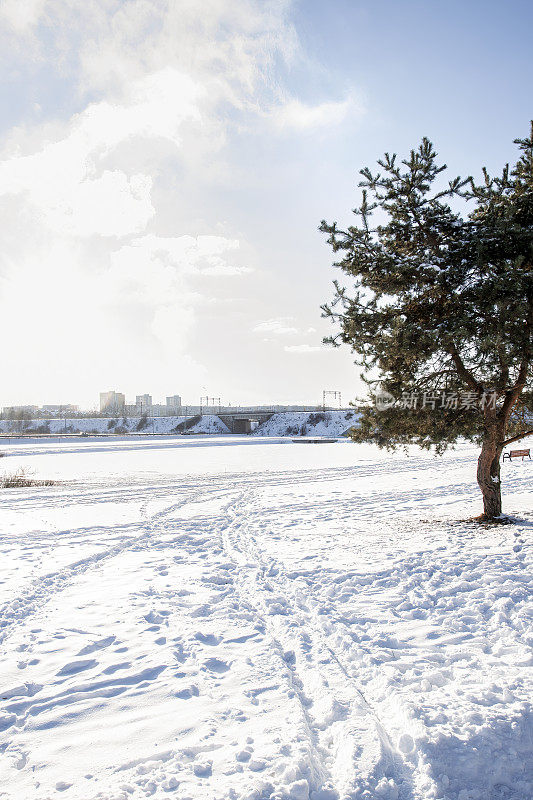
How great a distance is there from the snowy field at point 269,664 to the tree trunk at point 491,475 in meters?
0.78

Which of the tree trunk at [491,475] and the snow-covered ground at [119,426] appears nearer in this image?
the tree trunk at [491,475]

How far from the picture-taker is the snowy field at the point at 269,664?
3.46 metres

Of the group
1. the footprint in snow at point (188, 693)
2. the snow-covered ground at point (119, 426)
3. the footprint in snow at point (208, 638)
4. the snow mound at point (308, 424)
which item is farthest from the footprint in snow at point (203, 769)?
the snow-covered ground at point (119, 426)

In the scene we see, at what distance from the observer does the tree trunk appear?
37.8ft

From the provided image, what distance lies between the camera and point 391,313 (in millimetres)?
11148

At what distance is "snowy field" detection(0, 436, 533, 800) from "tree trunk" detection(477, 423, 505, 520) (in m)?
0.78

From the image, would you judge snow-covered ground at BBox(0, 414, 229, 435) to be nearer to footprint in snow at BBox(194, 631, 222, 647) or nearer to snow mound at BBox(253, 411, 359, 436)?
snow mound at BBox(253, 411, 359, 436)

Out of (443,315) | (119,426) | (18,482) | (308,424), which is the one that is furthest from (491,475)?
(119,426)

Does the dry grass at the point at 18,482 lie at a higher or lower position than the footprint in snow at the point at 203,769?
lower

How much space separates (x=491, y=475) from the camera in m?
11.7

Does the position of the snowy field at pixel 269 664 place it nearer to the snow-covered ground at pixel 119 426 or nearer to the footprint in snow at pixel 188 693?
the footprint in snow at pixel 188 693

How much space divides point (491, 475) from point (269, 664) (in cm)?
895

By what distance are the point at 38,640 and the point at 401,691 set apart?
14.8ft

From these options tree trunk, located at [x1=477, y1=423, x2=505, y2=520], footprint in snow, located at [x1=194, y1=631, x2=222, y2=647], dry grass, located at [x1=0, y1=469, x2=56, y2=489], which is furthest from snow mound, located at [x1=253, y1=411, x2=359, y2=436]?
footprint in snow, located at [x1=194, y1=631, x2=222, y2=647]
